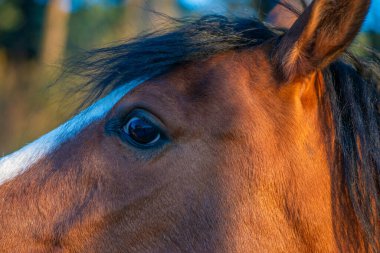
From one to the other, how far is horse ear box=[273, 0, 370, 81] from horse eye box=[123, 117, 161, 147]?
0.63 m

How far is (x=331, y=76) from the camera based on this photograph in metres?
2.60

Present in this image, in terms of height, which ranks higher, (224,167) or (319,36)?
(319,36)

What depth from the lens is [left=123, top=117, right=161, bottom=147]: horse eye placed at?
247 centimetres

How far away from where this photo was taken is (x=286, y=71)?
8.09ft

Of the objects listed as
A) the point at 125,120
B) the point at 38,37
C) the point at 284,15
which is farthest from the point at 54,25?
the point at 125,120

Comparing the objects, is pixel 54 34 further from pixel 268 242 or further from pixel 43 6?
pixel 268 242

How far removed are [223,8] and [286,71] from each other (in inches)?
33.1

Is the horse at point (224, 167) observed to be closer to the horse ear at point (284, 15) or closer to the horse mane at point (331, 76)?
the horse mane at point (331, 76)

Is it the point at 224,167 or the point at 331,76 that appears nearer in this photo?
the point at 224,167

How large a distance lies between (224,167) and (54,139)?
82cm

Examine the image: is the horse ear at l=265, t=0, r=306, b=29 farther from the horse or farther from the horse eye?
the horse eye

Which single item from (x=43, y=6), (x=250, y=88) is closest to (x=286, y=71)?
(x=250, y=88)

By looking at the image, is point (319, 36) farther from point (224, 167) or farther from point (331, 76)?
point (224, 167)

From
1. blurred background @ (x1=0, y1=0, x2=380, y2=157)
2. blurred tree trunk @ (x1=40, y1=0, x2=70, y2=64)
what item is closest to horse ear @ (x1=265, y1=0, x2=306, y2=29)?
blurred background @ (x1=0, y1=0, x2=380, y2=157)
